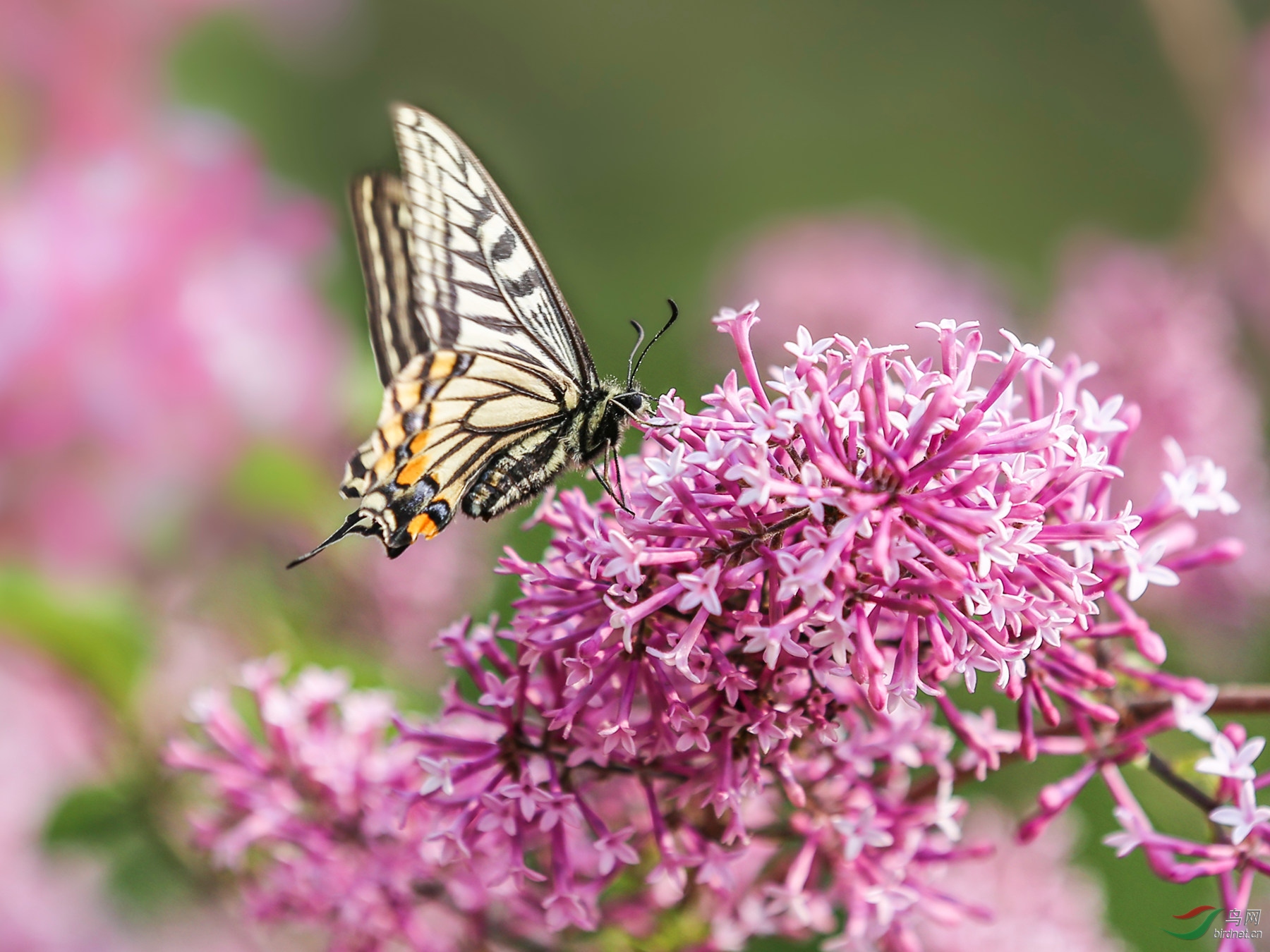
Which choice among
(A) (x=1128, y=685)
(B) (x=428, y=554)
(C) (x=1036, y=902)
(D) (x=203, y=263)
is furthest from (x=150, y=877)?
(A) (x=1128, y=685)

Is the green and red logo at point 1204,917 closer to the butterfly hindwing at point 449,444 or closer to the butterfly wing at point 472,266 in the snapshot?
the butterfly hindwing at point 449,444

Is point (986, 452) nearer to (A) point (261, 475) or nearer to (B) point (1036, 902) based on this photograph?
(B) point (1036, 902)

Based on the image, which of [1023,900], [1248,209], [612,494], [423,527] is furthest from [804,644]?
[1248,209]

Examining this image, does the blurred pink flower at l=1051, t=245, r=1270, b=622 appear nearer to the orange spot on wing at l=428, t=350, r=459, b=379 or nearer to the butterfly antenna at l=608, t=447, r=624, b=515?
the butterfly antenna at l=608, t=447, r=624, b=515

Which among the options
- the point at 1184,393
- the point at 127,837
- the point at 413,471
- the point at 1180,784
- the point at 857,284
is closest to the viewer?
the point at 1180,784

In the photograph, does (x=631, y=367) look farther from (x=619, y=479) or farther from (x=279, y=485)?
(x=279, y=485)

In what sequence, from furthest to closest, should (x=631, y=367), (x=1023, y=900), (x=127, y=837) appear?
(x=127, y=837)
(x=1023, y=900)
(x=631, y=367)

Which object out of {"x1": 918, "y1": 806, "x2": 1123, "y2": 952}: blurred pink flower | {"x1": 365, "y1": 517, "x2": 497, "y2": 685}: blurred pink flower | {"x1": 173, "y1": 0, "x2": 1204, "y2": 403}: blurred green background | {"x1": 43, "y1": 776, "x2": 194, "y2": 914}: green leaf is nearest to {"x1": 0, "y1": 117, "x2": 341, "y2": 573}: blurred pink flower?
{"x1": 365, "y1": 517, "x2": 497, "y2": 685}: blurred pink flower
